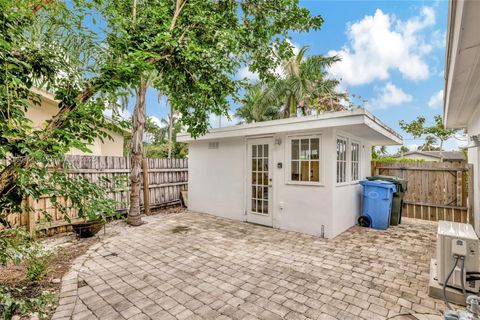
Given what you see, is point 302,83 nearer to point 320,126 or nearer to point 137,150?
point 320,126

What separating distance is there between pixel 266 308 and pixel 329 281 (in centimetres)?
107

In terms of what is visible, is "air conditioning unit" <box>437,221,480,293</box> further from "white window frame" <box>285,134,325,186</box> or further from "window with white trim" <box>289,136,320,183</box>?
"window with white trim" <box>289,136,320,183</box>

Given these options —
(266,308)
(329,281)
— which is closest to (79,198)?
(266,308)

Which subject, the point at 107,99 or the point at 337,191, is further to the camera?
the point at 337,191

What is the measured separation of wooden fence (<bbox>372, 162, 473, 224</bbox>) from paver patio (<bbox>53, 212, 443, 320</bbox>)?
189 cm

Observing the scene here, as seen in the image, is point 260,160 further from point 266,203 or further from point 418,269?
point 418,269

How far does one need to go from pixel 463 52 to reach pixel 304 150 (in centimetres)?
360

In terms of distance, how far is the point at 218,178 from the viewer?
7.08 m

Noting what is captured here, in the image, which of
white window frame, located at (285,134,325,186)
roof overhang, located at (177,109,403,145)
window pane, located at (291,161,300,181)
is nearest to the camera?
roof overhang, located at (177,109,403,145)

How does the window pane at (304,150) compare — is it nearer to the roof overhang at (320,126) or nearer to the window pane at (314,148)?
the window pane at (314,148)

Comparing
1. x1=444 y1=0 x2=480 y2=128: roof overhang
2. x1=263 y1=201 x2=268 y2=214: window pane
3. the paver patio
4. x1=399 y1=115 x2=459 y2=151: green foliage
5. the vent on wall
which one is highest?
x1=399 y1=115 x2=459 y2=151: green foliage

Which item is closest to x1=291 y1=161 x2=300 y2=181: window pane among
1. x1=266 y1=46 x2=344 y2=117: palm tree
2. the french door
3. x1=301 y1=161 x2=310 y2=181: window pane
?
x1=301 y1=161 x2=310 y2=181: window pane

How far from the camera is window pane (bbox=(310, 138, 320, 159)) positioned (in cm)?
520

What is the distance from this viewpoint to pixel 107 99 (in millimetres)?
2209
